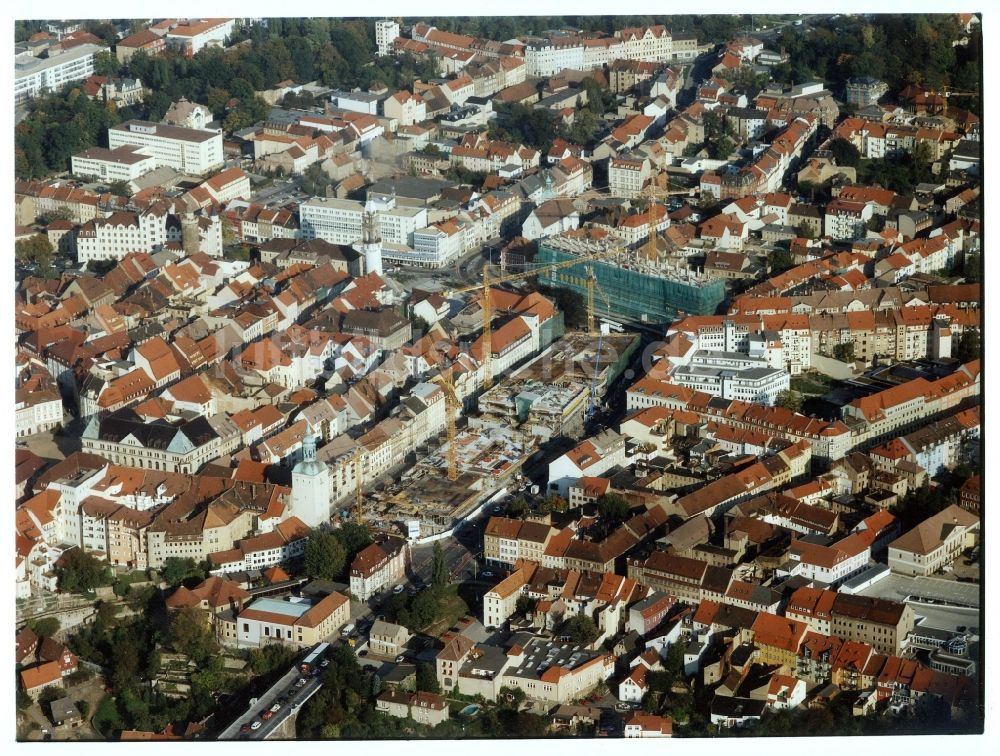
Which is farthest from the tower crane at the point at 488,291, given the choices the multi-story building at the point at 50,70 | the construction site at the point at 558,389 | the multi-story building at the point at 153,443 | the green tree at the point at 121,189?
the multi-story building at the point at 50,70

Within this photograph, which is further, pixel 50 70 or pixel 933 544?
pixel 50 70

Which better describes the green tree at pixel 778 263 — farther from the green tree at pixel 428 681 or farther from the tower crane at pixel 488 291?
the green tree at pixel 428 681

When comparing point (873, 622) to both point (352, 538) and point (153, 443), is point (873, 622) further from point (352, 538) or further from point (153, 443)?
point (153, 443)

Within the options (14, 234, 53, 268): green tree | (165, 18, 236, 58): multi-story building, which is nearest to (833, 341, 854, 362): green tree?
(14, 234, 53, 268): green tree

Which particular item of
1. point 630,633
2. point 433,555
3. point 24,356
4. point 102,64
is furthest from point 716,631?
point 102,64

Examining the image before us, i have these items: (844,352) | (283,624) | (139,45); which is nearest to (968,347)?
(844,352)

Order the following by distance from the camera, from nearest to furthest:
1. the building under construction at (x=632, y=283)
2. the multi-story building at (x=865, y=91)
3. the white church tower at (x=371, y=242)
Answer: the building under construction at (x=632, y=283) < the white church tower at (x=371, y=242) < the multi-story building at (x=865, y=91)

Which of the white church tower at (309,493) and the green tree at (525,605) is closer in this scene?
the green tree at (525,605)
